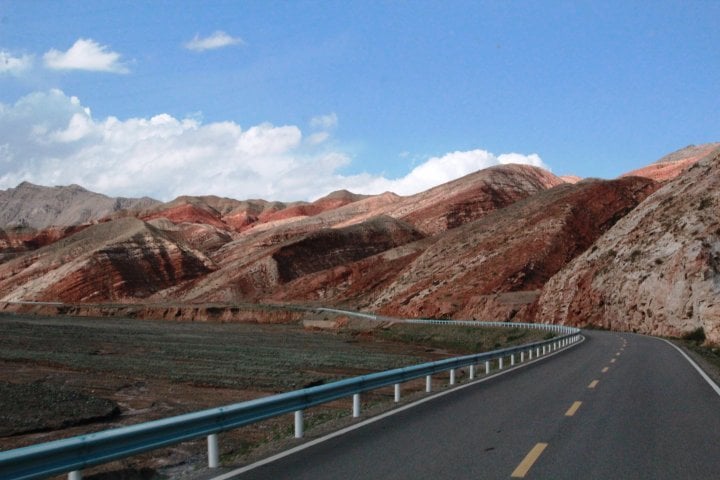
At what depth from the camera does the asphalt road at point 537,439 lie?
8.23 meters

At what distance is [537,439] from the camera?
10117mm

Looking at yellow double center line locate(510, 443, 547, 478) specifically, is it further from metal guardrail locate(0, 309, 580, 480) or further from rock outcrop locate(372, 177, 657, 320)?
rock outcrop locate(372, 177, 657, 320)

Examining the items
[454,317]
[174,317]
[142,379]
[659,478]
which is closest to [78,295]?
[174,317]

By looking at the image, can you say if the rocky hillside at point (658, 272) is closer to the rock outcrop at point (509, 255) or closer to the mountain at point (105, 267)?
the rock outcrop at point (509, 255)

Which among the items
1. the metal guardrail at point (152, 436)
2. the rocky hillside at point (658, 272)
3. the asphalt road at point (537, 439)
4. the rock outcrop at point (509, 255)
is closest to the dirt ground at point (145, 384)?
the metal guardrail at point (152, 436)

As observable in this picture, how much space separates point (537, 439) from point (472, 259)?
274 ft

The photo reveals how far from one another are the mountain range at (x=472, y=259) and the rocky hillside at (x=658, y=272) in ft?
0.49

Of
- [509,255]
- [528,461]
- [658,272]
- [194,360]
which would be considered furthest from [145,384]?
[509,255]

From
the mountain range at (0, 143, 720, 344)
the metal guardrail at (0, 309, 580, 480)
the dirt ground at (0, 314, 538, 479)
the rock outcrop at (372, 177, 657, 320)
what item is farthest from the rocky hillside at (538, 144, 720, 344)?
the metal guardrail at (0, 309, 580, 480)

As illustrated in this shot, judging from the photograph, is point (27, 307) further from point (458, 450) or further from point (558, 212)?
point (458, 450)

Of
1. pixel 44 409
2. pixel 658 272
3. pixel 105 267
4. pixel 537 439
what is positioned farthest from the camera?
pixel 105 267

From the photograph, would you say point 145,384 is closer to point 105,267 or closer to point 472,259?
point 472,259

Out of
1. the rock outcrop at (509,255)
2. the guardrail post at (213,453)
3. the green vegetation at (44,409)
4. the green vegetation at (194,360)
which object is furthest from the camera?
the rock outcrop at (509,255)

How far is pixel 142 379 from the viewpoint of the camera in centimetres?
2334
